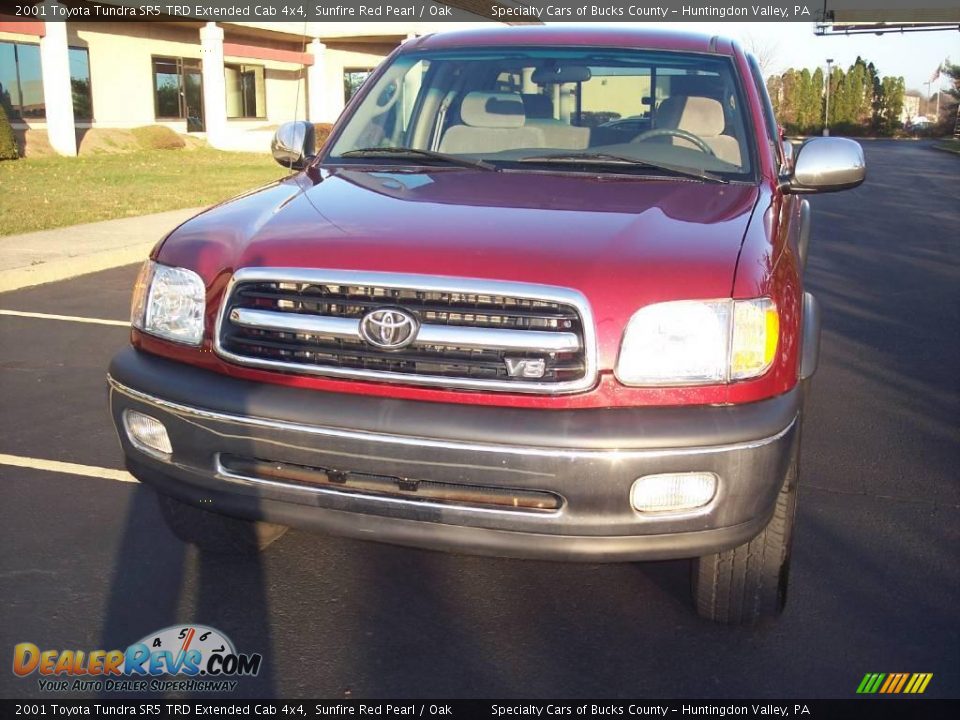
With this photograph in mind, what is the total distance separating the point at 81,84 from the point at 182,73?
3929mm

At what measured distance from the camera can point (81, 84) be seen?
89.7ft

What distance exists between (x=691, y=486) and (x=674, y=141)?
187cm

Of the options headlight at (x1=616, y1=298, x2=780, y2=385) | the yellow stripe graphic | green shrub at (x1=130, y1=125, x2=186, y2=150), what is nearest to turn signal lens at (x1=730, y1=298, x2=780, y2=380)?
headlight at (x1=616, y1=298, x2=780, y2=385)

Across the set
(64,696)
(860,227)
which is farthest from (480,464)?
(860,227)

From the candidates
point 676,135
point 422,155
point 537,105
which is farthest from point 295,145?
point 676,135

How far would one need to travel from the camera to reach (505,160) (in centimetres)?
402

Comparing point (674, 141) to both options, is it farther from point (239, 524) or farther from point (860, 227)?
point (860, 227)

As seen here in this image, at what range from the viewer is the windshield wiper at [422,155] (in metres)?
3.93

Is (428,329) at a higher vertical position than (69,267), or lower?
higher

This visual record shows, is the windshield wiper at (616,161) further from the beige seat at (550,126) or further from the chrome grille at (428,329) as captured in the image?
the chrome grille at (428,329)

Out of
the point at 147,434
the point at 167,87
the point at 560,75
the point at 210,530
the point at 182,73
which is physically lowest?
the point at 210,530

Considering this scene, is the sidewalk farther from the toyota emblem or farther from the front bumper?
the toyota emblem

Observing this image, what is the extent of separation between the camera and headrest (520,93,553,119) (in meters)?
4.36

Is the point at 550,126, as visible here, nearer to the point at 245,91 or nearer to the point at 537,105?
the point at 537,105
